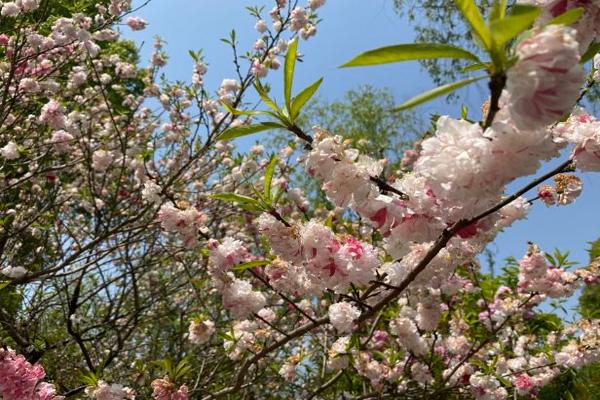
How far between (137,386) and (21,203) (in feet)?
10.2

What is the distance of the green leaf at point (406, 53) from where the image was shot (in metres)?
0.96

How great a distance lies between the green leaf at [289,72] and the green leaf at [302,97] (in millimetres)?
19

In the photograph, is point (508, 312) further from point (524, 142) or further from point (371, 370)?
point (524, 142)

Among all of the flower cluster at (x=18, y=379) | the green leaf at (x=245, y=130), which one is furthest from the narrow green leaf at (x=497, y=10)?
the flower cluster at (x=18, y=379)

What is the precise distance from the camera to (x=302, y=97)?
1.45m

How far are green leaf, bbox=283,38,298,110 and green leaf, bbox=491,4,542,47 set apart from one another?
66 centimetres

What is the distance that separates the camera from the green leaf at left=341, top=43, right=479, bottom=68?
96cm

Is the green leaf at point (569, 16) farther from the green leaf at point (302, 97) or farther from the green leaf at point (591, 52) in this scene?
the green leaf at point (302, 97)

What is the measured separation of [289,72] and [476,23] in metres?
0.66

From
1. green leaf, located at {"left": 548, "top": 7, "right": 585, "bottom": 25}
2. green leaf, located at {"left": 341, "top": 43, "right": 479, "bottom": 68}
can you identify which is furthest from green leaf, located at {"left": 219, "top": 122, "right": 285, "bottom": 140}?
green leaf, located at {"left": 548, "top": 7, "right": 585, "bottom": 25}

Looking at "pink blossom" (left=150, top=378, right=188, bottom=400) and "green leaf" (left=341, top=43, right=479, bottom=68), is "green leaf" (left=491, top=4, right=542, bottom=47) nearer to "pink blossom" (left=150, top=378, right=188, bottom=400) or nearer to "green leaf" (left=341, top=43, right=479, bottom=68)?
"green leaf" (left=341, top=43, right=479, bottom=68)

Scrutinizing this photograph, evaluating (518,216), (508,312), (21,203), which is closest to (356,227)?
(508,312)

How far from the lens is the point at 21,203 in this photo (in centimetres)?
559

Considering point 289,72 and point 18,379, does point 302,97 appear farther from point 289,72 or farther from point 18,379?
point 18,379
